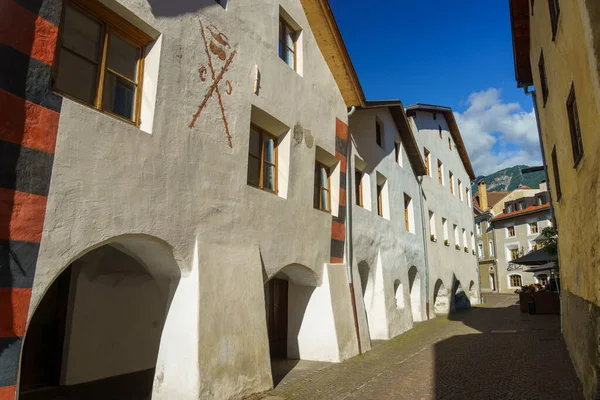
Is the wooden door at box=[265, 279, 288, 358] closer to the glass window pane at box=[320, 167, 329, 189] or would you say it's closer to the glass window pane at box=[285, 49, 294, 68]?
the glass window pane at box=[320, 167, 329, 189]

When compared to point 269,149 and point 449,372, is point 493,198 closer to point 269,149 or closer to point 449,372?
point 449,372

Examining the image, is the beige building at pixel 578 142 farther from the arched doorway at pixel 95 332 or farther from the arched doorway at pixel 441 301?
the arched doorway at pixel 441 301

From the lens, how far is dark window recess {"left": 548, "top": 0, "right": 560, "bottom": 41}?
723 centimetres

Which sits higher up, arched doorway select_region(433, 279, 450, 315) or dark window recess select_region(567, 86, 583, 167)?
dark window recess select_region(567, 86, 583, 167)

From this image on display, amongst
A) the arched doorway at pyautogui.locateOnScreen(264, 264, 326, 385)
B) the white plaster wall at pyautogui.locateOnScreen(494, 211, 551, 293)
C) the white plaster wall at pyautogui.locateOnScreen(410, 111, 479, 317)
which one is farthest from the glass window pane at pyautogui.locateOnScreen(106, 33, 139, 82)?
the white plaster wall at pyautogui.locateOnScreen(494, 211, 551, 293)

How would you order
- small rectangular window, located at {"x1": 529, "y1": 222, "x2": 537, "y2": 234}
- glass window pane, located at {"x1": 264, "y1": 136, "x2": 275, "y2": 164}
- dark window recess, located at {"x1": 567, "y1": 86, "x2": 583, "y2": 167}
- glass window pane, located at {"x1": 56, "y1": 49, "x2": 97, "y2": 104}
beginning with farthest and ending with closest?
small rectangular window, located at {"x1": 529, "y1": 222, "x2": 537, "y2": 234} < glass window pane, located at {"x1": 264, "y1": 136, "x2": 275, "y2": 164} < dark window recess, located at {"x1": 567, "y1": 86, "x2": 583, "y2": 167} < glass window pane, located at {"x1": 56, "y1": 49, "x2": 97, "y2": 104}

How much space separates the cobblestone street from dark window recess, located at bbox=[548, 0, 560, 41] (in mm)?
5970

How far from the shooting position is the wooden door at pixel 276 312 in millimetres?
Result: 10992

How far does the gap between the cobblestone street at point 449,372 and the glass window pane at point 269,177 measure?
3.51m

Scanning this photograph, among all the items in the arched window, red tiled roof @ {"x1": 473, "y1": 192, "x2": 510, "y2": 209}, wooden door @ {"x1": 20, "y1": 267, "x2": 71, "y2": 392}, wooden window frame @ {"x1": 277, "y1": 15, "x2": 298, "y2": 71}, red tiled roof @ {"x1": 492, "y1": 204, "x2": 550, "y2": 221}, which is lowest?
wooden door @ {"x1": 20, "y1": 267, "x2": 71, "y2": 392}

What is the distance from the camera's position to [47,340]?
714 centimetres

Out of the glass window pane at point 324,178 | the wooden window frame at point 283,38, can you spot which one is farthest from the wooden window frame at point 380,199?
the wooden window frame at point 283,38

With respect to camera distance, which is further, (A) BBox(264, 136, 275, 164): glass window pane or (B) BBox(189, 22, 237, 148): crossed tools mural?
(A) BBox(264, 136, 275, 164): glass window pane

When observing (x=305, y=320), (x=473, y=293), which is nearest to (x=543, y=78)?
(x=305, y=320)
